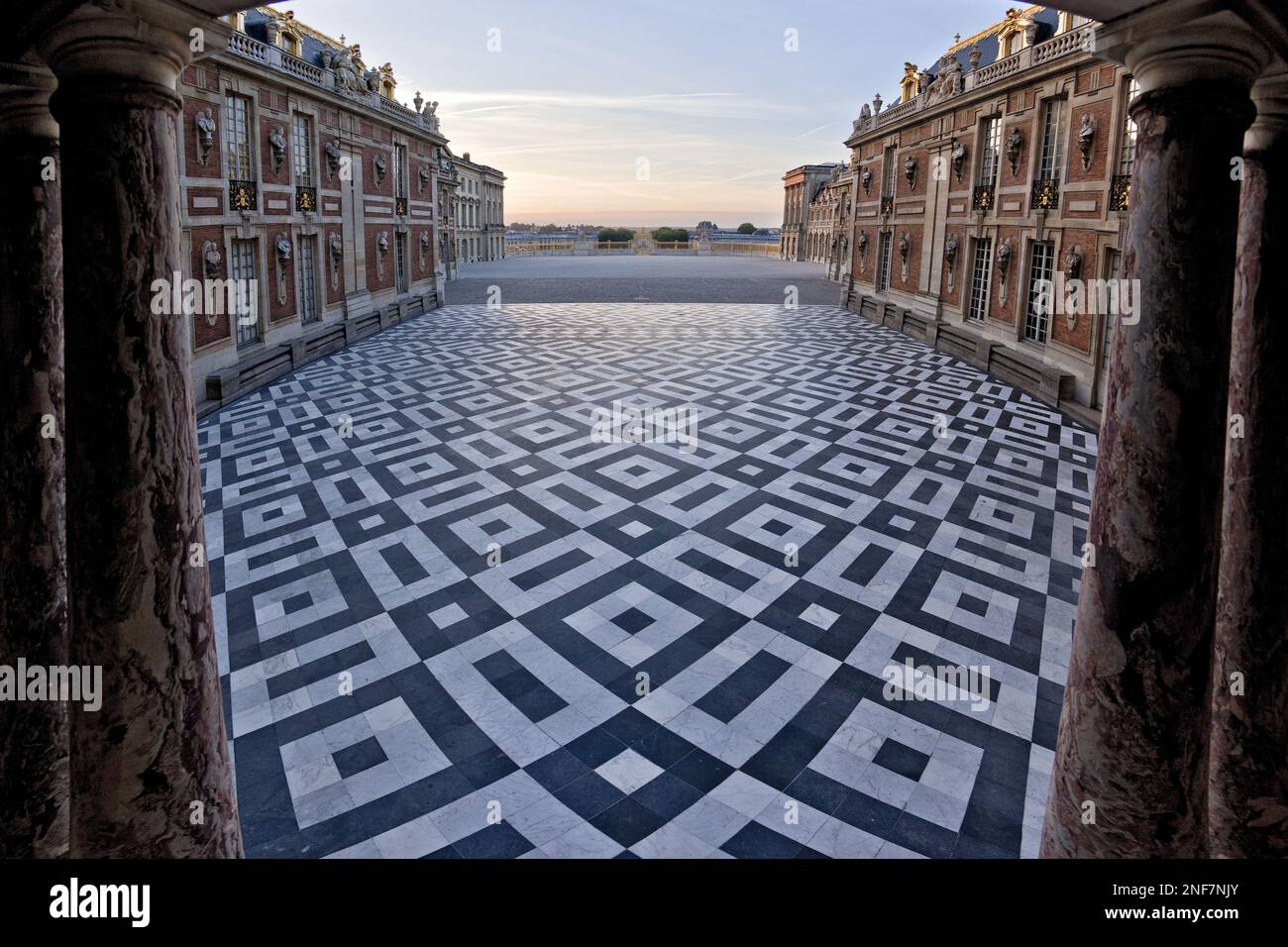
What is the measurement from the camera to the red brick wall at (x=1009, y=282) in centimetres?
1930

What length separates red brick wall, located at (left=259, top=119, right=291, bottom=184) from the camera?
727 inches

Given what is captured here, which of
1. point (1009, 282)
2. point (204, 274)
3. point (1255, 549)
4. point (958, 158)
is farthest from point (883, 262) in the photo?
point (1255, 549)

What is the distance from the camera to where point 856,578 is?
8250 millimetres

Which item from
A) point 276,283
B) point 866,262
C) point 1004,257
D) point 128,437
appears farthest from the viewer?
point 866,262

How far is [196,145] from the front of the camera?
603 inches

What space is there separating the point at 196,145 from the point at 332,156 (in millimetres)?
7670

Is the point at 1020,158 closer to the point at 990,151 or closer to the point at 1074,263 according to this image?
the point at 990,151

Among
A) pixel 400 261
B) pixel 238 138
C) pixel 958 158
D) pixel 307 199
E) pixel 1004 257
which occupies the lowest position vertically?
pixel 1004 257

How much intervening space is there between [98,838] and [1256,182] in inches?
226

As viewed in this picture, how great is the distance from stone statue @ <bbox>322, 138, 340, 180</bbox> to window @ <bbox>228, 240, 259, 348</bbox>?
5561 mm

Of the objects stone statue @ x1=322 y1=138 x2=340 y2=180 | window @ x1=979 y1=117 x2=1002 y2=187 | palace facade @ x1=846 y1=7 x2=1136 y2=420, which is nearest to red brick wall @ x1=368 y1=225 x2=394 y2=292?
stone statue @ x1=322 y1=138 x2=340 y2=180

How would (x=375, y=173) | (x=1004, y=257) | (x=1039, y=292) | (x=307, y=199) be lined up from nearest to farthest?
(x=1039, y=292) < (x=1004, y=257) < (x=307, y=199) < (x=375, y=173)

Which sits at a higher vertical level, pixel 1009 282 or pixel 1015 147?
pixel 1015 147
